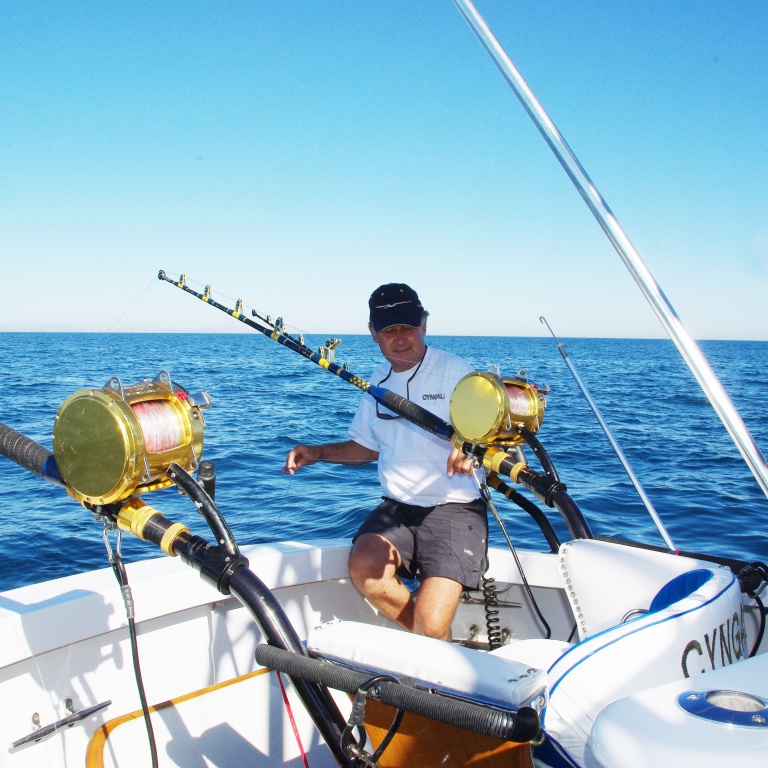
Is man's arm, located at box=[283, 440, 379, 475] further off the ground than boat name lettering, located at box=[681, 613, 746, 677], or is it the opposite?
man's arm, located at box=[283, 440, 379, 475]

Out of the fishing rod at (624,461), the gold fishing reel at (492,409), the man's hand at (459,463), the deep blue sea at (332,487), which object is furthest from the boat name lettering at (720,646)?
the deep blue sea at (332,487)

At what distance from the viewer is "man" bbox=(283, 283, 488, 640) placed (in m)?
2.80

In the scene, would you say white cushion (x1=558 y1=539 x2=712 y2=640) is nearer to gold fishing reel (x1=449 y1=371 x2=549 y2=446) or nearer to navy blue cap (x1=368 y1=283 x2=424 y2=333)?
gold fishing reel (x1=449 y1=371 x2=549 y2=446)

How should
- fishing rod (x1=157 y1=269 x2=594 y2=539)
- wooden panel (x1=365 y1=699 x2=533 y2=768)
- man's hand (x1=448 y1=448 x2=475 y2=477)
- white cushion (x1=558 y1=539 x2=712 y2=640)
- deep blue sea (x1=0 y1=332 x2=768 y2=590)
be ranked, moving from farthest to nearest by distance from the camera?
1. deep blue sea (x1=0 y1=332 x2=768 y2=590)
2. man's hand (x1=448 y1=448 x2=475 y2=477)
3. fishing rod (x1=157 y1=269 x2=594 y2=539)
4. white cushion (x1=558 y1=539 x2=712 y2=640)
5. wooden panel (x1=365 y1=699 x2=533 y2=768)

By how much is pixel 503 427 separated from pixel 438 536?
26.3 inches

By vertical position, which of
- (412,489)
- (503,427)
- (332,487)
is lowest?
(332,487)

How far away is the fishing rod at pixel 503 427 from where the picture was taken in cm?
238

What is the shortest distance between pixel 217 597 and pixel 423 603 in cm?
75

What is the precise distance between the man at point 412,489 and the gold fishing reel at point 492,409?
22 cm

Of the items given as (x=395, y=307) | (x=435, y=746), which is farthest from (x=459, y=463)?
(x=435, y=746)

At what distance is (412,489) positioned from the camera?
10.1 ft

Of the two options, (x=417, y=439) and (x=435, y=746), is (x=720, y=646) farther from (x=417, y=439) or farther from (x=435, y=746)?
(x=417, y=439)

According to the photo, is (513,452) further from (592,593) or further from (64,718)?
(64,718)

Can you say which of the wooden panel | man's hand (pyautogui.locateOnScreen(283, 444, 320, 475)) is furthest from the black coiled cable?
the wooden panel
